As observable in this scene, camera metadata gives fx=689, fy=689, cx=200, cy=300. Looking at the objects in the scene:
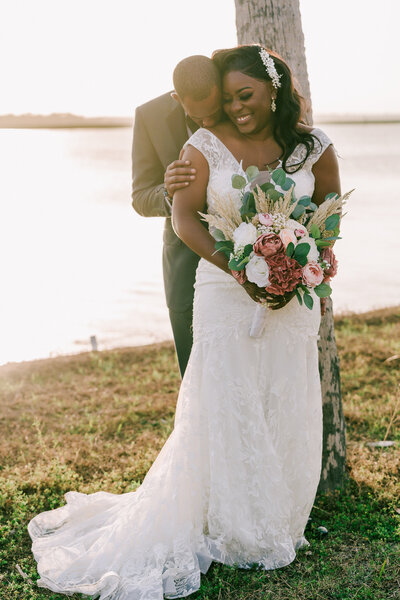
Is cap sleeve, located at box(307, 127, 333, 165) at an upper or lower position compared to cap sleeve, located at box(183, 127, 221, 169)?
lower

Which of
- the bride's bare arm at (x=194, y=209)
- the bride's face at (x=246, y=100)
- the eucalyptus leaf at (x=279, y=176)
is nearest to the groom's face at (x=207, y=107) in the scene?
the bride's face at (x=246, y=100)

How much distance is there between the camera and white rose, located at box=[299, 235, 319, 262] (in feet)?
9.78

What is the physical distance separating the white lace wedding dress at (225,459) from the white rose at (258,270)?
0.38m

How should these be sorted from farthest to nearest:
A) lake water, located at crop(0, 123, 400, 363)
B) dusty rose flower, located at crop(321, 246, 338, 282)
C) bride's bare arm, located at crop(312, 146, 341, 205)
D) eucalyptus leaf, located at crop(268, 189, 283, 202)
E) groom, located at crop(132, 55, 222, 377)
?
lake water, located at crop(0, 123, 400, 363) → groom, located at crop(132, 55, 222, 377) → bride's bare arm, located at crop(312, 146, 341, 205) → dusty rose flower, located at crop(321, 246, 338, 282) → eucalyptus leaf, located at crop(268, 189, 283, 202)

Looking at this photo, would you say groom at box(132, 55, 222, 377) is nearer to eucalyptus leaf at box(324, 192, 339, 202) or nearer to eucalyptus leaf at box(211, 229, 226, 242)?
eucalyptus leaf at box(211, 229, 226, 242)

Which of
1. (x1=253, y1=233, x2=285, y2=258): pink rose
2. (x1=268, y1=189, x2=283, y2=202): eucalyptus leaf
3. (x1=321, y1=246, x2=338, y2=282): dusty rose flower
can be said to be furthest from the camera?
(x1=321, y1=246, x2=338, y2=282): dusty rose flower

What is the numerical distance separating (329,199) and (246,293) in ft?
1.98

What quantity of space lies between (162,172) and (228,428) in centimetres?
155

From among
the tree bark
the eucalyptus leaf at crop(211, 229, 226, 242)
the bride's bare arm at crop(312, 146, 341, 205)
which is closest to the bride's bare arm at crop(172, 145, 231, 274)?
the eucalyptus leaf at crop(211, 229, 226, 242)

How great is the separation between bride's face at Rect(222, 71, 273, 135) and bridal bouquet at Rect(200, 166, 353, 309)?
27cm

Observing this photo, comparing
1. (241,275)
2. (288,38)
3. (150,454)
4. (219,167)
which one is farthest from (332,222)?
(150,454)

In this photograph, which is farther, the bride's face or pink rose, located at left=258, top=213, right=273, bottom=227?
the bride's face

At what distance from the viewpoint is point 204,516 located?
3471 millimetres

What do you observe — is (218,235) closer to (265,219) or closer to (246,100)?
(265,219)
